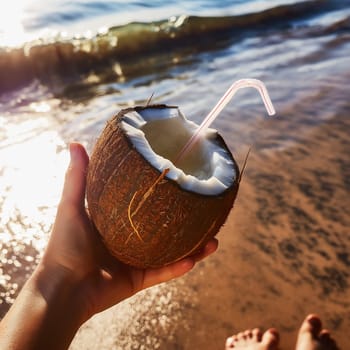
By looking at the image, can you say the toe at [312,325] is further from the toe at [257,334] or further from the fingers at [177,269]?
the fingers at [177,269]

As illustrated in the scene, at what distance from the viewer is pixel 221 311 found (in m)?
2.54

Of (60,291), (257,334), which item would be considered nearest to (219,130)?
(257,334)

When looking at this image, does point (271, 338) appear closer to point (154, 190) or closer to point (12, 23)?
point (154, 190)

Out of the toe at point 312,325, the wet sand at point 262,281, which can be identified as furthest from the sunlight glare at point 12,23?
the toe at point 312,325

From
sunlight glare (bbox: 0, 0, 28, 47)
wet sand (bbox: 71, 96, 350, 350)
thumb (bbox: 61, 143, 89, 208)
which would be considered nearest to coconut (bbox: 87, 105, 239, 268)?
thumb (bbox: 61, 143, 89, 208)

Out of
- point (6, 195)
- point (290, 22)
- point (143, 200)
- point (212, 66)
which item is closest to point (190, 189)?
point (143, 200)

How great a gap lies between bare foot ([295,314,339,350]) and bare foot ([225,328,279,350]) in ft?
0.43

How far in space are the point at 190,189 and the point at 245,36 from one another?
23.2 ft

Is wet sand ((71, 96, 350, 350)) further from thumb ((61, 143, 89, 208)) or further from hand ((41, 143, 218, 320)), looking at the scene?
thumb ((61, 143, 89, 208))

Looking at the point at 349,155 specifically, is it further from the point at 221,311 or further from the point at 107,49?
the point at 107,49

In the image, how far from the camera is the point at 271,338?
2391 mm

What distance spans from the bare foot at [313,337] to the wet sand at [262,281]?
0.16 ft

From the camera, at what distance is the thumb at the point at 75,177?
2.10 m

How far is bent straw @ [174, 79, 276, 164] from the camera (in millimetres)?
1722
